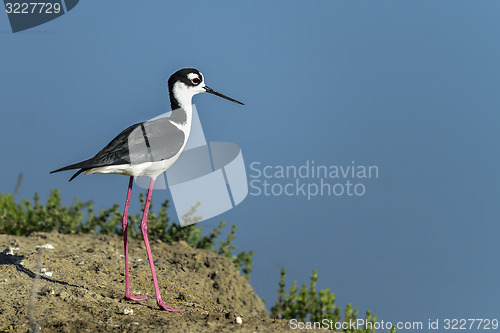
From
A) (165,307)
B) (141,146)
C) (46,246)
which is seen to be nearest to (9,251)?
(46,246)

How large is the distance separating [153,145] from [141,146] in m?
0.14

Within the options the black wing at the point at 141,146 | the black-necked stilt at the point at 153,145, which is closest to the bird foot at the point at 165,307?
the black-necked stilt at the point at 153,145

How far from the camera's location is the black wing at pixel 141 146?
21.4ft

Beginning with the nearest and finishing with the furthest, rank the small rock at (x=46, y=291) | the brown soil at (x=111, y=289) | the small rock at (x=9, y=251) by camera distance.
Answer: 1. the brown soil at (x=111, y=289)
2. the small rock at (x=46, y=291)
3. the small rock at (x=9, y=251)

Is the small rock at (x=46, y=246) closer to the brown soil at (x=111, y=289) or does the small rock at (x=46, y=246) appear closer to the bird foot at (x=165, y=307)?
the brown soil at (x=111, y=289)

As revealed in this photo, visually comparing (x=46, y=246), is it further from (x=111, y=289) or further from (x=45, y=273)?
(x=111, y=289)

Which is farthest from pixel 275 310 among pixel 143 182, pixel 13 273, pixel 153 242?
pixel 13 273

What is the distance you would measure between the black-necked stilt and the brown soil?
20.1 inches

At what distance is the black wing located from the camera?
21.4ft

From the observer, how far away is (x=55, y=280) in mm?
7520

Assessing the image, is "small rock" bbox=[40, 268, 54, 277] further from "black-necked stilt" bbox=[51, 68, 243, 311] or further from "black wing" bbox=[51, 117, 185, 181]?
"black wing" bbox=[51, 117, 185, 181]

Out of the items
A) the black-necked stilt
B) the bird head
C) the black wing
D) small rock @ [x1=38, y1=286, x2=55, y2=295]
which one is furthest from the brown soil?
the bird head

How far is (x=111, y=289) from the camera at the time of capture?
7.52 m

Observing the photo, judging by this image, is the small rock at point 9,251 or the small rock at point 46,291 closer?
the small rock at point 46,291
